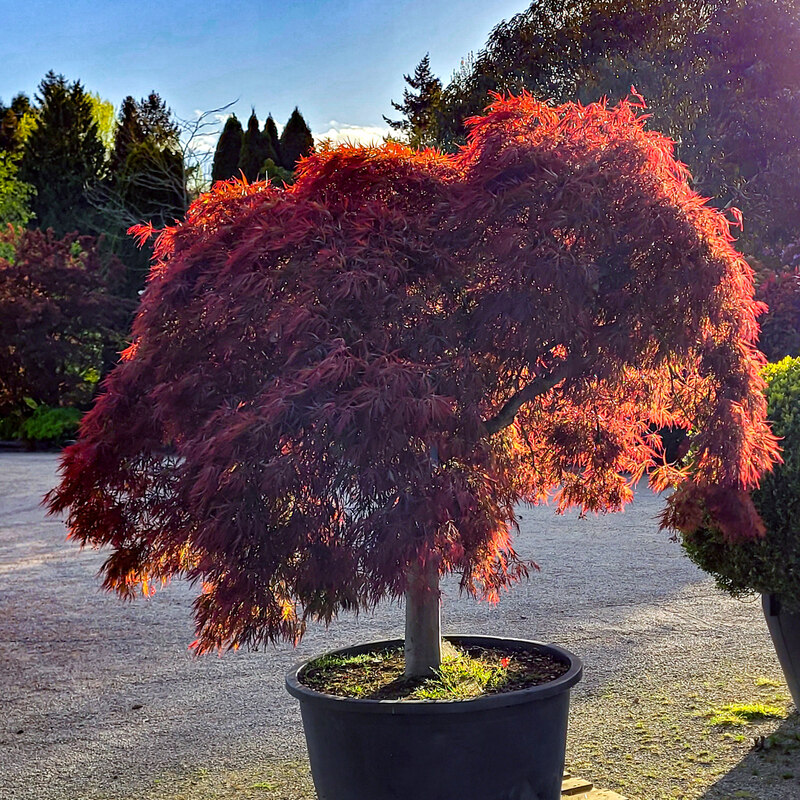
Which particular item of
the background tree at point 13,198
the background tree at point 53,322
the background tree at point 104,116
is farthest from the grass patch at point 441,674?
the background tree at point 104,116

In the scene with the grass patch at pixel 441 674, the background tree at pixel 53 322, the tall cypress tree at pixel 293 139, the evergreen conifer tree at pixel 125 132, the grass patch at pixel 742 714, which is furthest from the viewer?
the evergreen conifer tree at pixel 125 132

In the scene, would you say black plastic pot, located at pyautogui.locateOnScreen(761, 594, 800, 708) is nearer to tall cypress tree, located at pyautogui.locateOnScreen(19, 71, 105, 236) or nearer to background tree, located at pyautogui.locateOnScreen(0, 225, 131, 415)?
background tree, located at pyautogui.locateOnScreen(0, 225, 131, 415)

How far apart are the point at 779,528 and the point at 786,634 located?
1.73 feet

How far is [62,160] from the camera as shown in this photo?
1216 inches

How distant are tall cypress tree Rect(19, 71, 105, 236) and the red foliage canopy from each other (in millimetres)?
28236

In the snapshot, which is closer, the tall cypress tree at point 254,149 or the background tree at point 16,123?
the tall cypress tree at point 254,149

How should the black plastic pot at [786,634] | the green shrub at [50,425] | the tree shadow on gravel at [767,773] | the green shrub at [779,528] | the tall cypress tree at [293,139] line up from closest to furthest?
the tree shadow on gravel at [767,773]
the green shrub at [779,528]
the black plastic pot at [786,634]
the green shrub at [50,425]
the tall cypress tree at [293,139]

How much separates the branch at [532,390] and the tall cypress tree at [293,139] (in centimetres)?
2532

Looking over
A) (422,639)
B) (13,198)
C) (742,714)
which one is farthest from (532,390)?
(13,198)

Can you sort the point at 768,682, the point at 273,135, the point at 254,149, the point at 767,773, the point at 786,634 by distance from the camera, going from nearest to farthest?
the point at 767,773 < the point at 786,634 < the point at 768,682 < the point at 254,149 < the point at 273,135

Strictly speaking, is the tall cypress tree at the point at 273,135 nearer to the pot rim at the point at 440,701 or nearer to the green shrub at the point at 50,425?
the green shrub at the point at 50,425

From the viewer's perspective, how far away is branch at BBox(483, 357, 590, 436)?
105 inches

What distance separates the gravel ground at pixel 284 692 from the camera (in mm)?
3523

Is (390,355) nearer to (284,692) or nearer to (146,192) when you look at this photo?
(284,692)
